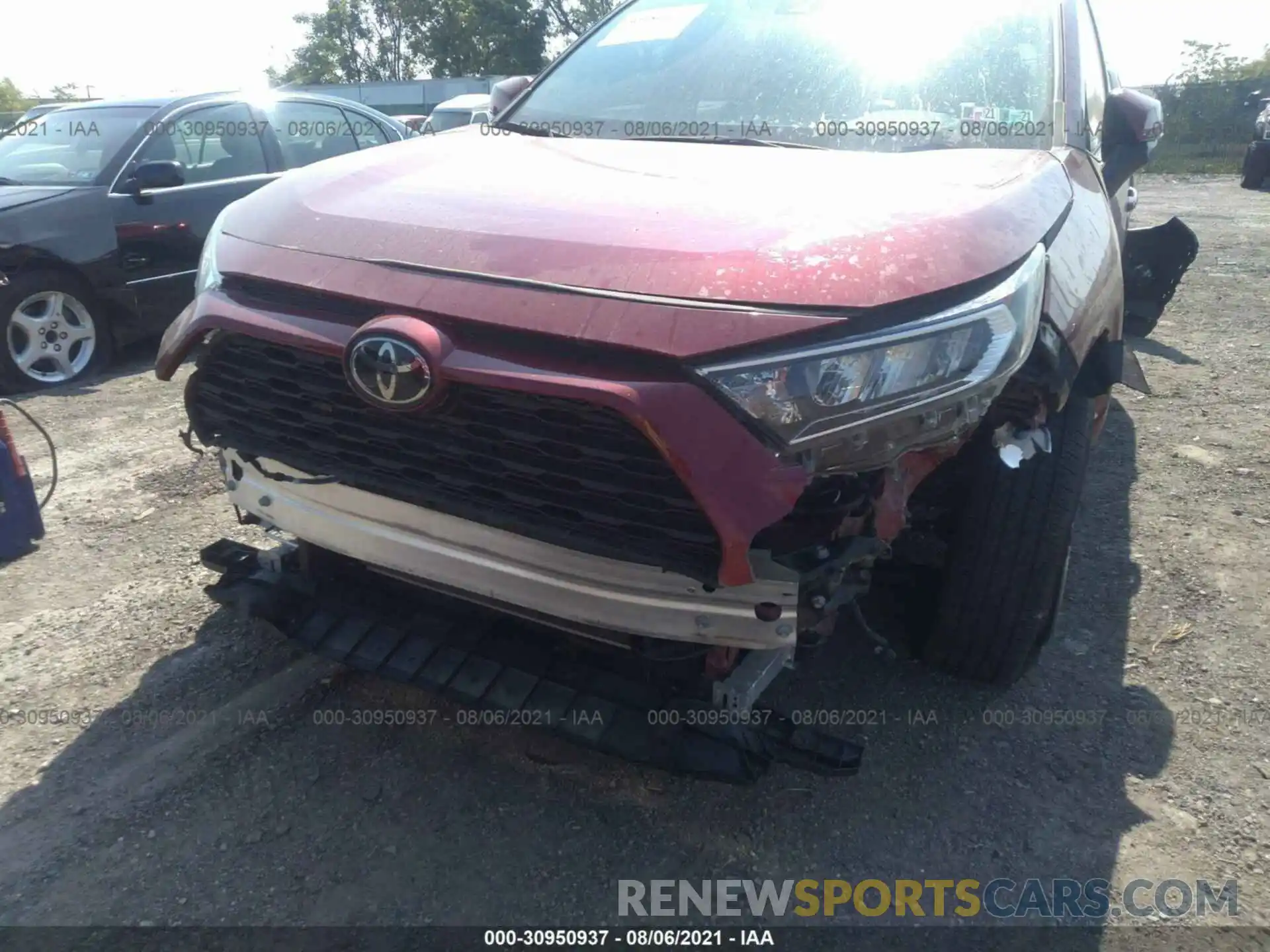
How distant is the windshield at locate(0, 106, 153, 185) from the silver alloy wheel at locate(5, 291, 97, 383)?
758 millimetres

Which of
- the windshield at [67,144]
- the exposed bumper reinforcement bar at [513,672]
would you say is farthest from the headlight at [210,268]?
the windshield at [67,144]

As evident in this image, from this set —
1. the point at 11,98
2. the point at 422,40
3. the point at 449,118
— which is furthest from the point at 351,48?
the point at 449,118

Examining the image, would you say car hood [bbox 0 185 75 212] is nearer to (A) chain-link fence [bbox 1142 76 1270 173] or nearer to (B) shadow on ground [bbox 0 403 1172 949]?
(B) shadow on ground [bbox 0 403 1172 949]

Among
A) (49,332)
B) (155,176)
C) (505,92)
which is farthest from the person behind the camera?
(155,176)

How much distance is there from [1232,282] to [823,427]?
8.33 meters

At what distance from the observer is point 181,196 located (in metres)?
5.81

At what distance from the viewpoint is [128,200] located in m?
5.60

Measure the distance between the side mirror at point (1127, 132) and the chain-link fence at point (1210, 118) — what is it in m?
24.4

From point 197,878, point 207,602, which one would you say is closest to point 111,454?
point 207,602

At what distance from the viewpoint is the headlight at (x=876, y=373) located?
1687mm

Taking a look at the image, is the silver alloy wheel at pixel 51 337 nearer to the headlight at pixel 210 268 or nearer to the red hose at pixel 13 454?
the red hose at pixel 13 454

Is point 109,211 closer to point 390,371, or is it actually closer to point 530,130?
point 530,130

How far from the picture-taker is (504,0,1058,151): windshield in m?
2.65

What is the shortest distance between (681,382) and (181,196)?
523 centimetres
